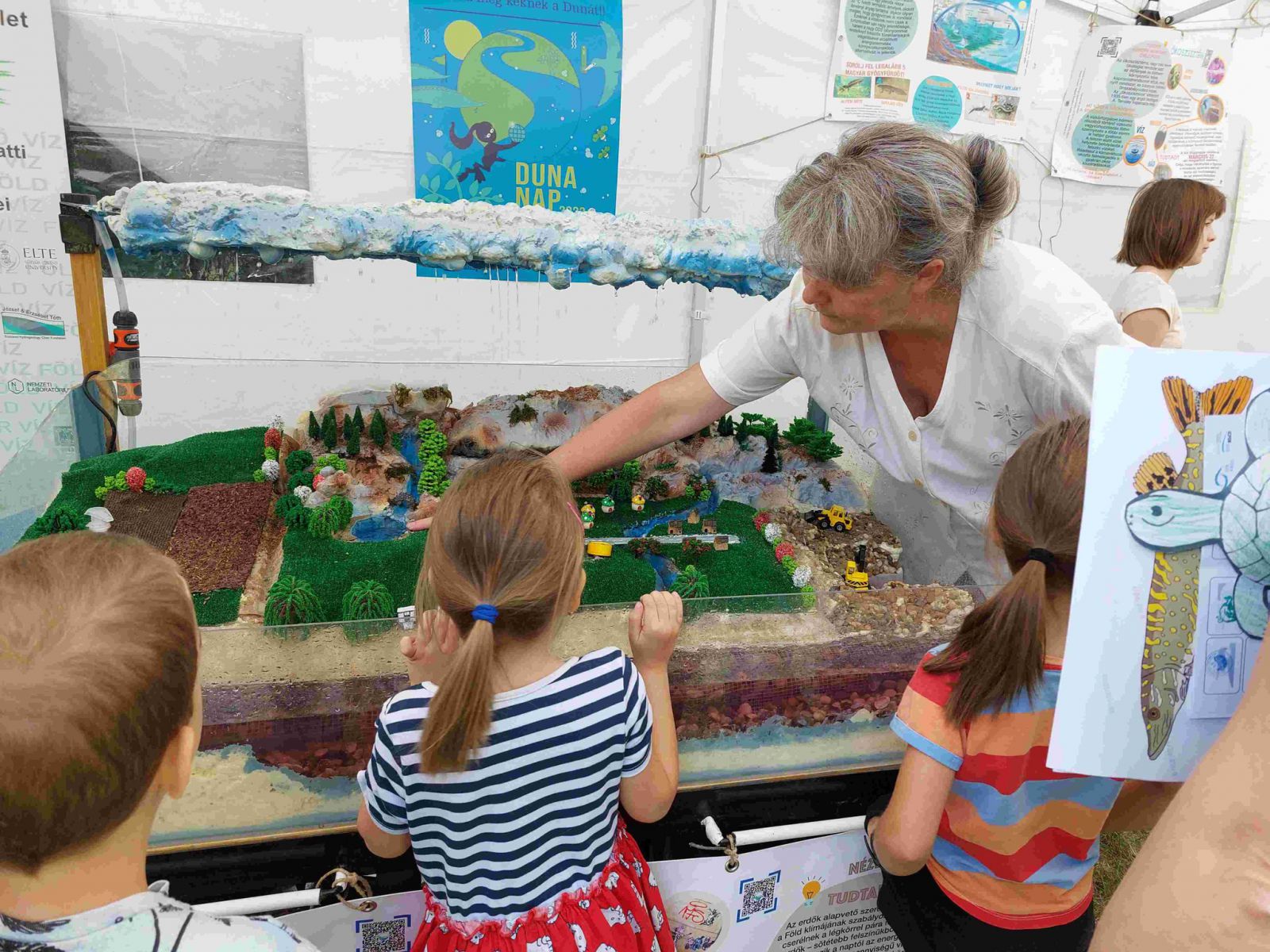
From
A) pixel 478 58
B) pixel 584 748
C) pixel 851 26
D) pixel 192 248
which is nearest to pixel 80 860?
pixel 584 748

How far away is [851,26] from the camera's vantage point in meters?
3.60

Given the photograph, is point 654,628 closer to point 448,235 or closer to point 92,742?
point 92,742

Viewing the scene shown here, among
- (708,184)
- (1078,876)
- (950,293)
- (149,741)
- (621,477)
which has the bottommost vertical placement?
(1078,876)

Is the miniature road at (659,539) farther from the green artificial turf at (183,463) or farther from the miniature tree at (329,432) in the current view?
the green artificial turf at (183,463)

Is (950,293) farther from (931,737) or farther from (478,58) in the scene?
(478,58)

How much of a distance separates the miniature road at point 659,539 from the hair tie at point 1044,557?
1361mm

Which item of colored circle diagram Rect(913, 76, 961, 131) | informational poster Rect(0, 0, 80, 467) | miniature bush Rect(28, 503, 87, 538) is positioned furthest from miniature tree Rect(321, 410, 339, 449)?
colored circle diagram Rect(913, 76, 961, 131)

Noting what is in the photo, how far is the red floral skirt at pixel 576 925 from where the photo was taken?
41.6 inches

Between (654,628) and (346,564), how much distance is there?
113cm

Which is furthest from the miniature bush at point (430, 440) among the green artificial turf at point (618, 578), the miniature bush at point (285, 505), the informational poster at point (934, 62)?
the informational poster at point (934, 62)

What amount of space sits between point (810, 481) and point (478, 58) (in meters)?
2.24

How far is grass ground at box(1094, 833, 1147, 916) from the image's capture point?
79.7 inches

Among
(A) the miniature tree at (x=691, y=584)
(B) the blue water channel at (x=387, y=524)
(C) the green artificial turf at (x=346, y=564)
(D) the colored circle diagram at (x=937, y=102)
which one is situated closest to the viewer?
(C) the green artificial turf at (x=346, y=564)

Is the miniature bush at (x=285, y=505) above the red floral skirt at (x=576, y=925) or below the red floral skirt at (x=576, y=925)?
above
